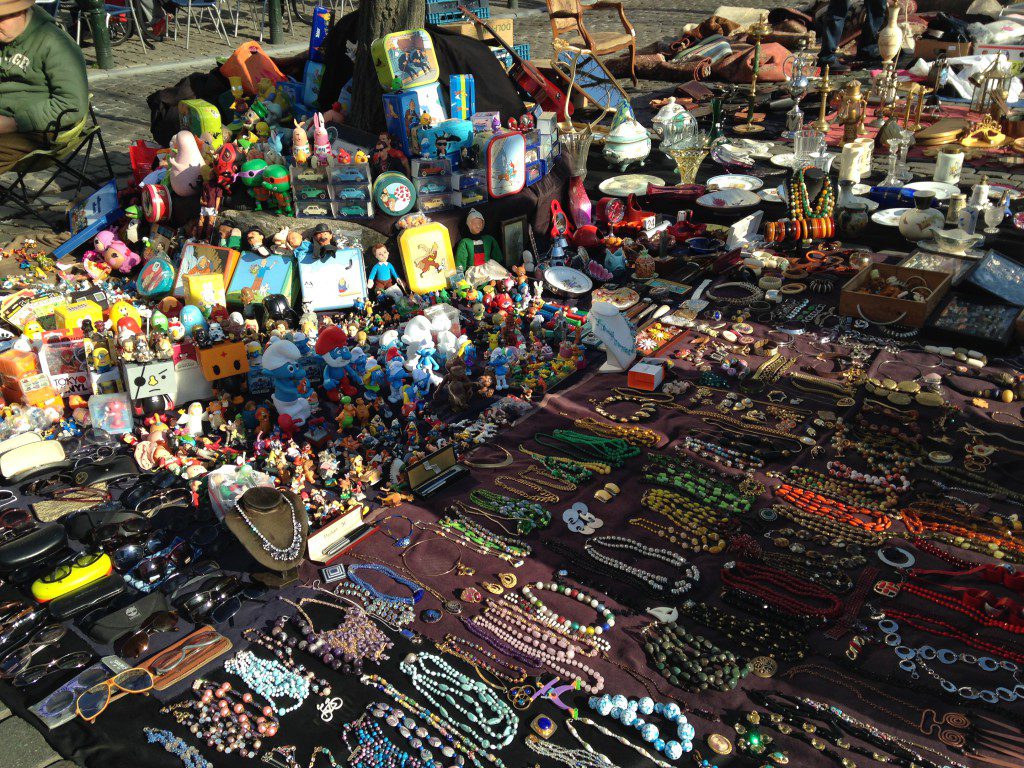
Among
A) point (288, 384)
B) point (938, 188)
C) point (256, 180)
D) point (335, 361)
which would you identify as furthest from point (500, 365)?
point (938, 188)

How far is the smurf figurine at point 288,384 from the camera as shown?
543cm

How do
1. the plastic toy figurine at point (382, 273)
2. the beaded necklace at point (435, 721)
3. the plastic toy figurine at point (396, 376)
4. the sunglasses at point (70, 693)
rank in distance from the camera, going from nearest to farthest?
the beaded necklace at point (435, 721) < the sunglasses at point (70, 693) < the plastic toy figurine at point (396, 376) < the plastic toy figurine at point (382, 273)

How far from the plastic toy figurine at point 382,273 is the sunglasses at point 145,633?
3.39 metres

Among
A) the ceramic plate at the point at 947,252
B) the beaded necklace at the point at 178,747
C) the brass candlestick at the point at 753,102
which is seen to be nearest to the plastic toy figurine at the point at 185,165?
the beaded necklace at the point at 178,747

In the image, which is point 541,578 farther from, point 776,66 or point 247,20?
point 247,20

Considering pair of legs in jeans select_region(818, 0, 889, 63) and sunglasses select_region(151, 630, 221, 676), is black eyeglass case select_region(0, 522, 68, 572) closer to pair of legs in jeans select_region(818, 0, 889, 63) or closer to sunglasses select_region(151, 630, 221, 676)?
sunglasses select_region(151, 630, 221, 676)

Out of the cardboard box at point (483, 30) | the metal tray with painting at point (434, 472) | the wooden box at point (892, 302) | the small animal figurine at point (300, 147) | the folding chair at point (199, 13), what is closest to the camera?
the metal tray with painting at point (434, 472)

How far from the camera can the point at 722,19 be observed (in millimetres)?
14070

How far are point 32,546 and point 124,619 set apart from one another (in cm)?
77

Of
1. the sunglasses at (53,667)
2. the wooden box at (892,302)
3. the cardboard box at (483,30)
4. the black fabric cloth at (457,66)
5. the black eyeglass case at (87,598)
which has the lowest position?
the sunglasses at (53,667)

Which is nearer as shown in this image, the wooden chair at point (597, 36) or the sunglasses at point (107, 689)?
the sunglasses at point (107, 689)

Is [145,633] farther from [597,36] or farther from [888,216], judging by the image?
[597,36]

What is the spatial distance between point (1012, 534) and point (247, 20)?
15.9 m

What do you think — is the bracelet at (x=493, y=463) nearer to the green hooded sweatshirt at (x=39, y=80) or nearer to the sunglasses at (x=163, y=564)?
the sunglasses at (x=163, y=564)
